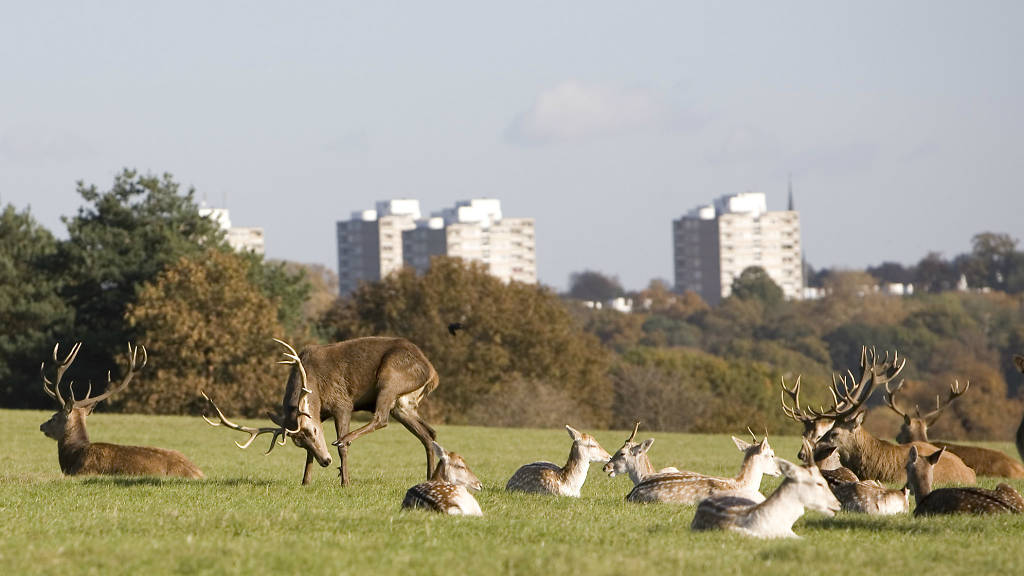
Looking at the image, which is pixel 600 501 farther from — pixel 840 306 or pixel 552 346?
pixel 840 306

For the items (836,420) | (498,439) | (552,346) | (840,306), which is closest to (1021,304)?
(840,306)

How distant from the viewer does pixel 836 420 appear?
649 inches

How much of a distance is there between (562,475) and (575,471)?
137 millimetres

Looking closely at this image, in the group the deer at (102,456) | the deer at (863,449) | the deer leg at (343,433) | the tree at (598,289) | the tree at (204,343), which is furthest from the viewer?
the tree at (598,289)

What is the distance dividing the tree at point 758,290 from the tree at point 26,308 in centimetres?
8719

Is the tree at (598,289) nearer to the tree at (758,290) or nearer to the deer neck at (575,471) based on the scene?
the tree at (758,290)

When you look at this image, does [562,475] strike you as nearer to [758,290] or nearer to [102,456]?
[102,456]

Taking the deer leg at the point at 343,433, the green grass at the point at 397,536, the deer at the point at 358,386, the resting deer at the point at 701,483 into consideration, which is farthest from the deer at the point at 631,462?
the deer leg at the point at 343,433

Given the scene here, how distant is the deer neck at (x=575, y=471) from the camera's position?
1423 centimetres

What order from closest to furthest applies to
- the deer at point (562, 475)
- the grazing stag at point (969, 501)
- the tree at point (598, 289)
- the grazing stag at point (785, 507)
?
the grazing stag at point (785, 507) → the grazing stag at point (969, 501) → the deer at point (562, 475) → the tree at point (598, 289)

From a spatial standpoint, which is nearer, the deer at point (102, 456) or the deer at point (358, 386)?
the deer at point (358, 386)

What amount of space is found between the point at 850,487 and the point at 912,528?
5.65ft

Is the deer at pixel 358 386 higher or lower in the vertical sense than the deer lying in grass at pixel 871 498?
higher

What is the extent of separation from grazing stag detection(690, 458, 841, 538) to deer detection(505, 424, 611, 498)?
3.85 m
